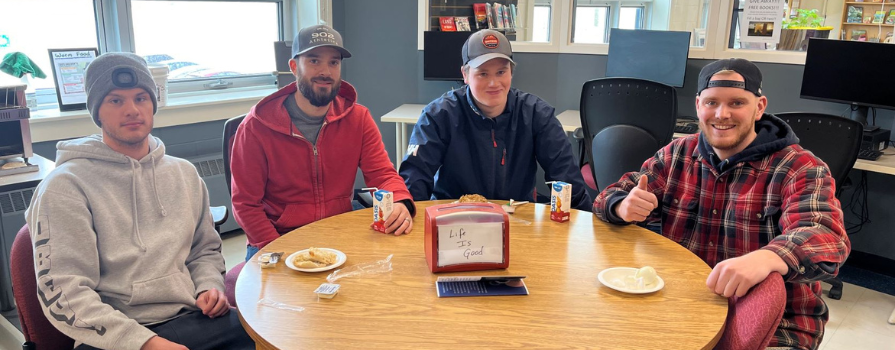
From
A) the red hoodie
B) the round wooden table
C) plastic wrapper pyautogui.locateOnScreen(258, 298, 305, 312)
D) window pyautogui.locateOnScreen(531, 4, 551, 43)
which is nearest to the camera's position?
the round wooden table

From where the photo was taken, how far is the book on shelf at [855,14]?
6445mm

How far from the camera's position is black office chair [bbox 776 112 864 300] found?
2.79 meters

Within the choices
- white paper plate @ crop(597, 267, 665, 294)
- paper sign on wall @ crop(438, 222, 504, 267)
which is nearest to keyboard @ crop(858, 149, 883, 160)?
white paper plate @ crop(597, 267, 665, 294)

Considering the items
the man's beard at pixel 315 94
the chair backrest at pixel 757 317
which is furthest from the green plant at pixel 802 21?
the chair backrest at pixel 757 317

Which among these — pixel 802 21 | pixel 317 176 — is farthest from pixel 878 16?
pixel 317 176

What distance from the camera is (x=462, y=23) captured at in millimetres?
4508

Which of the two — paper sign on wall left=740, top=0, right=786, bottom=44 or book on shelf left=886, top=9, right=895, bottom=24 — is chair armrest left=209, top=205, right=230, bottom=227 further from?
book on shelf left=886, top=9, right=895, bottom=24

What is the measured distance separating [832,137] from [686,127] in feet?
2.93

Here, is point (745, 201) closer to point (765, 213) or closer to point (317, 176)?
point (765, 213)

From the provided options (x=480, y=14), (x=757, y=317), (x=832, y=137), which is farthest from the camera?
(x=480, y=14)

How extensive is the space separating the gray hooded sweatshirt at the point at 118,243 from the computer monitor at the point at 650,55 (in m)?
2.92

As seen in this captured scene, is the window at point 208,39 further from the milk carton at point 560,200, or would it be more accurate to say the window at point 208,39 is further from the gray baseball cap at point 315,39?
the milk carton at point 560,200

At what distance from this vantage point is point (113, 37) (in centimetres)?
349

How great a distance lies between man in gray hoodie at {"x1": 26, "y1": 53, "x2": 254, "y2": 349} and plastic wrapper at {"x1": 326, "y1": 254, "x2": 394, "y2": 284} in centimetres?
32
